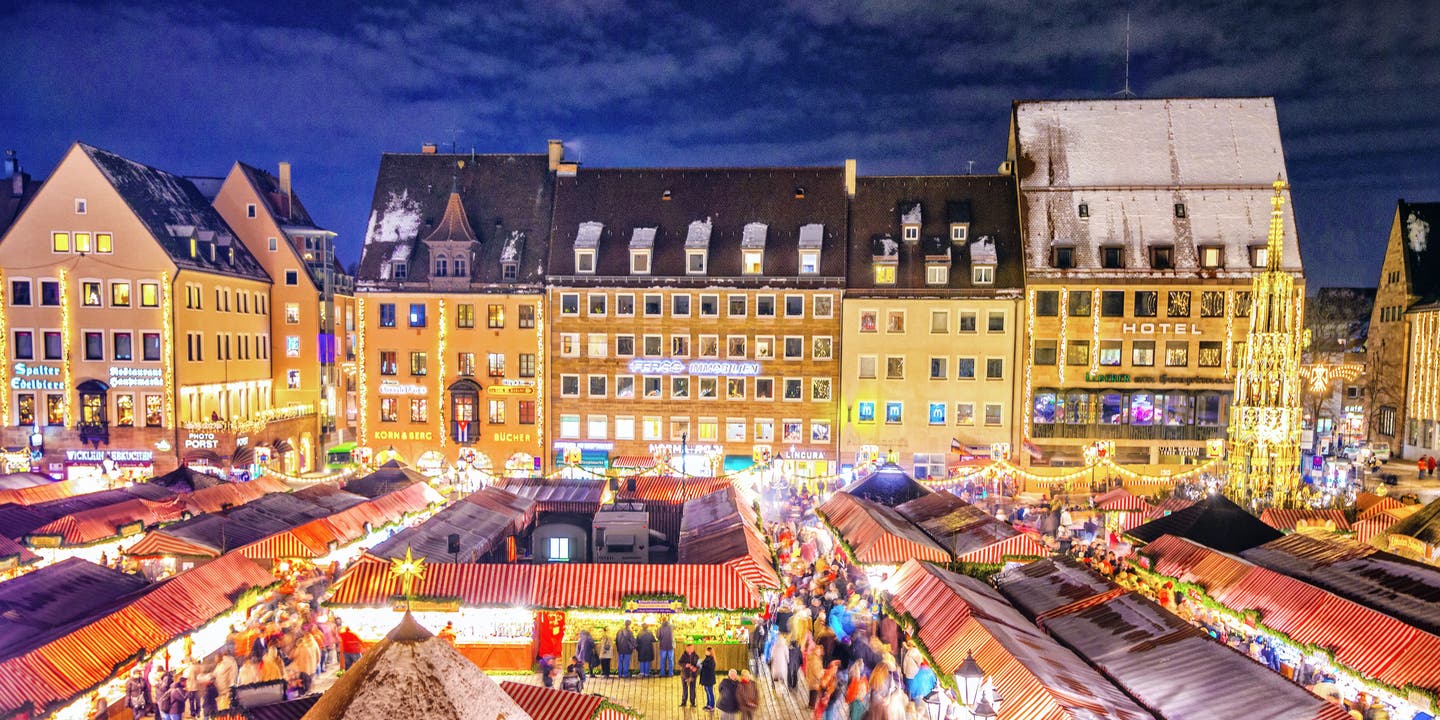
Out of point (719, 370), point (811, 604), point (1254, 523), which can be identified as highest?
point (719, 370)

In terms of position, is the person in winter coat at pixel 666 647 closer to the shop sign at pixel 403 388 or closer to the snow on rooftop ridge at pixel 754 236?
the snow on rooftop ridge at pixel 754 236

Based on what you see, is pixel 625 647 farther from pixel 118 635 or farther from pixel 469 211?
pixel 469 211

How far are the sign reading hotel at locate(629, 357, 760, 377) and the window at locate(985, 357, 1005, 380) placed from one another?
10320 millimetres

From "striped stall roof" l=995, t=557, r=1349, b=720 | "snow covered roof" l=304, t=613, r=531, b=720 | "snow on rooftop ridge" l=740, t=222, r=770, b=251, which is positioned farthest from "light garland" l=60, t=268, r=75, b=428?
"snow covered roof" l=304, t=613, r=531, b=720

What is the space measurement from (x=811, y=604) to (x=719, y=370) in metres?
22.4

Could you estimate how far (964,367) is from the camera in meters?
39.5

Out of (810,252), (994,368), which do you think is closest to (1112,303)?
(994,368)

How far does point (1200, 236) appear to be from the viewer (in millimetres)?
39344

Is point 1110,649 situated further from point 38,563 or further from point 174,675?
point 38,563

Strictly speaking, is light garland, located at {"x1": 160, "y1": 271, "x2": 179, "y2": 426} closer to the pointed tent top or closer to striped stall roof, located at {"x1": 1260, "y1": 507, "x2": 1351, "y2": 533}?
the pointed tent top

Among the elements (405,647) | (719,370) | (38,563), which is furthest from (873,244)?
(405,647)

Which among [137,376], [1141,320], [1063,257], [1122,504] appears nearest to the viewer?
[1122,504]

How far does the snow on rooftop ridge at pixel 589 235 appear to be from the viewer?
40562 mm

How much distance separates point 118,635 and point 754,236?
102 feet
